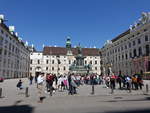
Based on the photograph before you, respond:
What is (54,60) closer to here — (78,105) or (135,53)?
(135,53)

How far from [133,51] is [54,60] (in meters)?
47.1

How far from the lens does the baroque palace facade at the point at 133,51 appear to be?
48.7 metres

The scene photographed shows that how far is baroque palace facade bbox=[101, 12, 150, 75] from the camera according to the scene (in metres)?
48.7

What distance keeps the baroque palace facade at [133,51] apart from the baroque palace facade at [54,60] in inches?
801

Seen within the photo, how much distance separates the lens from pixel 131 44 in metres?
58.2

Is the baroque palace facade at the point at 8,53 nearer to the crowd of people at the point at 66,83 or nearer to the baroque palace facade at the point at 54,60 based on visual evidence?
the baroque palace facade at the point at 54,60

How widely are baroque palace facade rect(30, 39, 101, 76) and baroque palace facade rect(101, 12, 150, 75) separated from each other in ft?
66.8

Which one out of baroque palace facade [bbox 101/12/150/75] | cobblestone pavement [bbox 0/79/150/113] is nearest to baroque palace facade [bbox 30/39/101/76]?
baroque palace facade [bbox 101/12/150/75]

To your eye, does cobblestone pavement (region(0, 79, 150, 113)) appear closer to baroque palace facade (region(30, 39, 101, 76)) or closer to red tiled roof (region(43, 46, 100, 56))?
baroque palace facade (region(30, 39, 101, 76))

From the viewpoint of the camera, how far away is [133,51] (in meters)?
56.4

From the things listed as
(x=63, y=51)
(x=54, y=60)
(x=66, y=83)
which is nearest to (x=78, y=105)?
(x=66, y=83)

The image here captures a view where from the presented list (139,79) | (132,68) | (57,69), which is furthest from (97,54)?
(139,79)

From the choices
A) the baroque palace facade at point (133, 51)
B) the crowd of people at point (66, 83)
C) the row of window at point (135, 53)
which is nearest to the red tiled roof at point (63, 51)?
the baroque palace facade at point (133, 51)

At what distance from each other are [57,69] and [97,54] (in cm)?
2476
